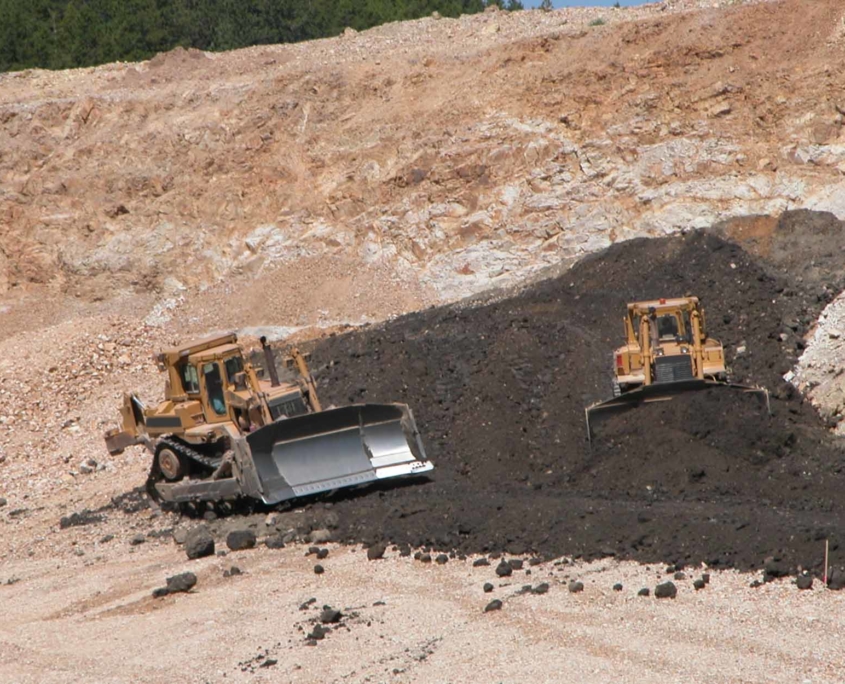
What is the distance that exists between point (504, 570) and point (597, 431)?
3724 mm

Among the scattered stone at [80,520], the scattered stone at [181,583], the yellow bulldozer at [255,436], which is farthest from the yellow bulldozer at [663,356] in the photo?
the scattered stone at [80,520]

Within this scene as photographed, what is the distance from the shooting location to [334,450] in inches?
508

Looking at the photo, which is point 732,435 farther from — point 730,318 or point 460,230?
point 460,230

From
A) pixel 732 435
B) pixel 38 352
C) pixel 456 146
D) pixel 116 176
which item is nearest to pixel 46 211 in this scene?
pixel 116 176

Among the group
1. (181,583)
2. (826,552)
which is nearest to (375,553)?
(181,583)

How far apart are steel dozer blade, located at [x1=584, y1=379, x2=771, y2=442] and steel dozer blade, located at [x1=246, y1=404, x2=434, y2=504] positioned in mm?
2032

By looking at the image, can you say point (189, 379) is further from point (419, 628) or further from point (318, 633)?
point (419, 628)

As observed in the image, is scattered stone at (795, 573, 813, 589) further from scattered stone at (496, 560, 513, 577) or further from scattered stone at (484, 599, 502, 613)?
scattered stone at (496, 560, 513, 577)

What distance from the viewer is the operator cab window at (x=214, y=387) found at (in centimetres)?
1338

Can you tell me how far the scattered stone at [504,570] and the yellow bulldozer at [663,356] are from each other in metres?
3.55

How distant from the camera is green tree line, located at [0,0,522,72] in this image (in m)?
41.1

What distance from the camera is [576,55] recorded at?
2731 cm

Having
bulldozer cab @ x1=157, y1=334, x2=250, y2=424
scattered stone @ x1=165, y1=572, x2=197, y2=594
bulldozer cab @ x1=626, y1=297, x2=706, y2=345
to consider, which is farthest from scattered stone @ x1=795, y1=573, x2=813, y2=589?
bulldozer cab @ x1=157, y1=334, x2=250, y2=424

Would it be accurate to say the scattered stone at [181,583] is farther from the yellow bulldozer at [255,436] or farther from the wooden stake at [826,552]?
the wooden stake at [826,552]
